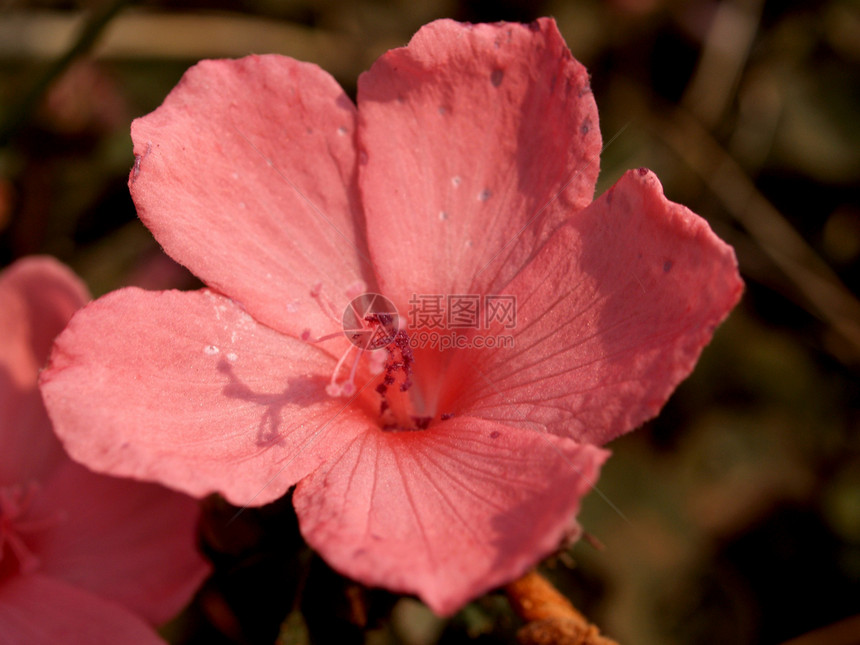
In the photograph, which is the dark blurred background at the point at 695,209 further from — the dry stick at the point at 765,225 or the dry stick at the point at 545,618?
the dry stick at the point at 545,618

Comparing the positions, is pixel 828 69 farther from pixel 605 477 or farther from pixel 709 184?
pixel 605 477

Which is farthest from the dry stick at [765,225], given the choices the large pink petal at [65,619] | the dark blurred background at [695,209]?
the large pink petal at [65,619]

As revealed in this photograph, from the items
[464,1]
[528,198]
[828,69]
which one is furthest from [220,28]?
[828,69]

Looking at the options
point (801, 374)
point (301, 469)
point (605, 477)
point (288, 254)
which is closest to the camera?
point (301, 469)

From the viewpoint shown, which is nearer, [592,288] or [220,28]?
[592,288]

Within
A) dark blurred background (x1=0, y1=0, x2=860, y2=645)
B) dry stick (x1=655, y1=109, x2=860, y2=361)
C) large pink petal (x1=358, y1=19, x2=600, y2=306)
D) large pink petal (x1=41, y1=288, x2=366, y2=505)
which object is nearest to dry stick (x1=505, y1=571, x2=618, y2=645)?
large pink petal (x1=41, y1=288, x2=366, y2=505)
